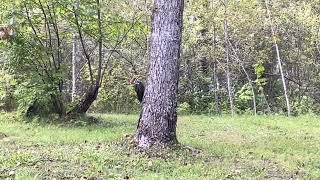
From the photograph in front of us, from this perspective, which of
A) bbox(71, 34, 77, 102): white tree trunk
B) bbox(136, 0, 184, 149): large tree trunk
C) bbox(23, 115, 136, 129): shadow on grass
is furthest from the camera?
bbox(71, 34, 77, 102): white tree trunk

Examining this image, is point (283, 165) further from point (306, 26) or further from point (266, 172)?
Answer: point (306, 26)

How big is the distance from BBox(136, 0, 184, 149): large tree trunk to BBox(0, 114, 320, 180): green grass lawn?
0.32 meters

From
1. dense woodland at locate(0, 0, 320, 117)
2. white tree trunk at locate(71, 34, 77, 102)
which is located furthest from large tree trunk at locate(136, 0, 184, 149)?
white tree trunk at locate(71, 34, 77, 102)

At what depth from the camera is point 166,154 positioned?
22.6 feet

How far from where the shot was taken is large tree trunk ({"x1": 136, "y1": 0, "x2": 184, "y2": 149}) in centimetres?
711

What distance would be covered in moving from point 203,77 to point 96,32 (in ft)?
17.6

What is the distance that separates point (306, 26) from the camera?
1465 centimetres

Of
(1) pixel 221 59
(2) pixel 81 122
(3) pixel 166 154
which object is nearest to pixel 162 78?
(3) pixel 166 154

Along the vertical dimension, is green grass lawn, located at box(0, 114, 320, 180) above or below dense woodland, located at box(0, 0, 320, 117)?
below

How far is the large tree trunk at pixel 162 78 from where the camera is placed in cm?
711

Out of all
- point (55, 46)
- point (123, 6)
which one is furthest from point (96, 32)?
point (123, 6)

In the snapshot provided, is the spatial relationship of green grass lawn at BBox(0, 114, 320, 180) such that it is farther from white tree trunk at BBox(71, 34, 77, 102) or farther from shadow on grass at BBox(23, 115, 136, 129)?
white tree trunk at BBox(71, 34, 77, 102)

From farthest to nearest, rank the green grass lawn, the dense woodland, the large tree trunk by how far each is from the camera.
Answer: the dense woodland, the large tree trunk, the green grass lawn

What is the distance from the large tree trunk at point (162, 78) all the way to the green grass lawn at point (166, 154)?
321mm
